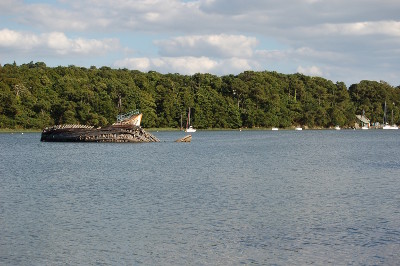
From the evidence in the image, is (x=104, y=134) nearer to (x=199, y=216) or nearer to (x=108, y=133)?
(x=108, y=133)

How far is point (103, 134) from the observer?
123688 millimetres

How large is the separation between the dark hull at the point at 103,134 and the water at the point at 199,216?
176ft

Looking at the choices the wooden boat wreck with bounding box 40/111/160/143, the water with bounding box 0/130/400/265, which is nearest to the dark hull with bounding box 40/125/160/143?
the wooden boat wreck with bounding box 40/111/160/143

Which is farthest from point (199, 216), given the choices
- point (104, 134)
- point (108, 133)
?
point (104, 134)

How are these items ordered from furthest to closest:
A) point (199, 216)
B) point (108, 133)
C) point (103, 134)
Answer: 1. point (103, 134)
2. point (108, 133)
3. point (199, 216)

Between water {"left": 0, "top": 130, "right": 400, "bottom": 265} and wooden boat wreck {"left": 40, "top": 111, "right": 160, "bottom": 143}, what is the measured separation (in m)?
53.5

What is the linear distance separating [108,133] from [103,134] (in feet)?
3.96

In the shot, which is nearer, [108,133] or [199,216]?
[199,216]

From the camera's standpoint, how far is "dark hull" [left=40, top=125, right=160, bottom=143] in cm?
12231

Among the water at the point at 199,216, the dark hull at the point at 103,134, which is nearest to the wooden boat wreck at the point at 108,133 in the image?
the dark hull at the point at 103,134

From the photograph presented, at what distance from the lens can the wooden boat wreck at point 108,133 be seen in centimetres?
12231

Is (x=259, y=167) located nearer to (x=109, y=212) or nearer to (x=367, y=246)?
(x=109, y=212)

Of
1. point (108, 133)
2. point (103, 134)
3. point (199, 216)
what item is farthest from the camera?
point (103, 134)

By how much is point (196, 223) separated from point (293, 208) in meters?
8.46
